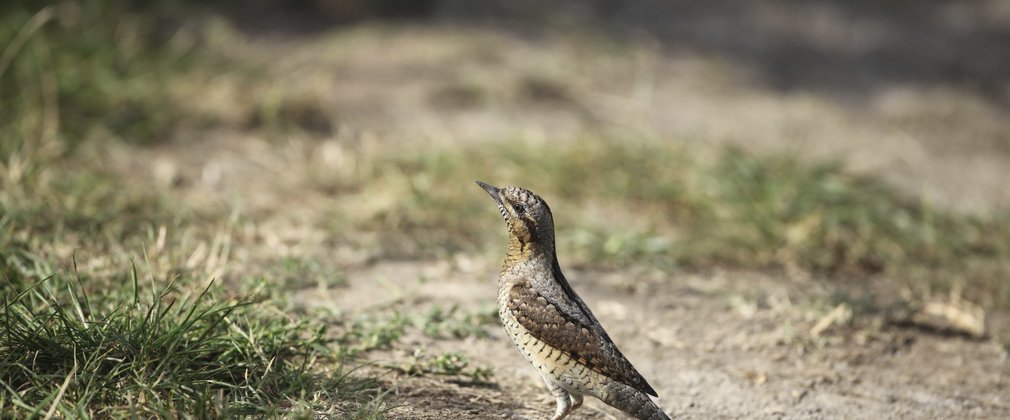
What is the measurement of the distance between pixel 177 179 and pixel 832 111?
514cm

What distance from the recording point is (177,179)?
17.6 feet

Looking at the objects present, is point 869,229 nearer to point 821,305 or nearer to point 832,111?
point 821,305

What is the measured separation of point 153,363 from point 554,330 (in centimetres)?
127

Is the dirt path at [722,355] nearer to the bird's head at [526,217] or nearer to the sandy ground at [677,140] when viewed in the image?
the sandy ground at [677,140]

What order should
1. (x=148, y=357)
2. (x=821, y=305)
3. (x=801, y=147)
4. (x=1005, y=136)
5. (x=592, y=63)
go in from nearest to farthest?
(x=148, y=357) < (x=821, y=305) < (x=801, y=147) < (x=1005, y=136) < (x=592, y=63)

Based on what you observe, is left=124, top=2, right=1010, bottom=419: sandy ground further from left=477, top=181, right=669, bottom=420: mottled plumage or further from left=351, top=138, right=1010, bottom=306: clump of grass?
left=477, top=181, right=669, bottom=420: mottled plumage

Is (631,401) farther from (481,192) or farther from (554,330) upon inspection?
(481,192)

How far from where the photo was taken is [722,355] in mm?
3961

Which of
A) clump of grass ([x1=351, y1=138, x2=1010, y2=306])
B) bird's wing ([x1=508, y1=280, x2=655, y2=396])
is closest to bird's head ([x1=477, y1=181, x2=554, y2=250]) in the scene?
bird's wing ([x1=508, y1=280, x2=655, y2=396])

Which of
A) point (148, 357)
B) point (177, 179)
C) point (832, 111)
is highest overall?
point (832, 111)

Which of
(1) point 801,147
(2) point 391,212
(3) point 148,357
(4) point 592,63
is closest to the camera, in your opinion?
(3) point 148,357

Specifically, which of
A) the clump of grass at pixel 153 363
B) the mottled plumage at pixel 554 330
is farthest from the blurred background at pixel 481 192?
the mottled plumage at pixel 554 330

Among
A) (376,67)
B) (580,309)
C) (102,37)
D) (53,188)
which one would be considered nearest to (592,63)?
(376,67)

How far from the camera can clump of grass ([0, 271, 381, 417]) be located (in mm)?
A: 2801
